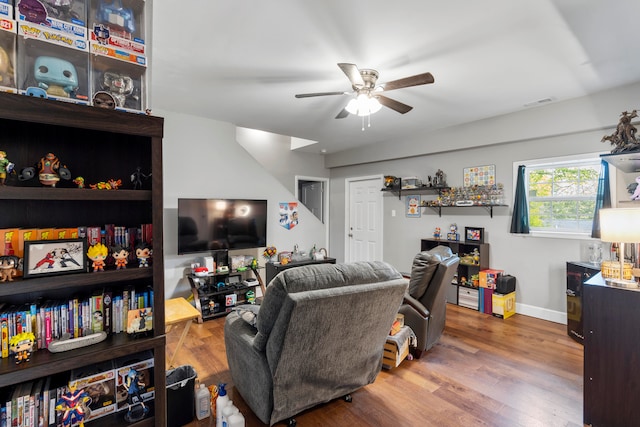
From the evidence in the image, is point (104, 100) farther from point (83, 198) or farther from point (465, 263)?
point (465, 263)

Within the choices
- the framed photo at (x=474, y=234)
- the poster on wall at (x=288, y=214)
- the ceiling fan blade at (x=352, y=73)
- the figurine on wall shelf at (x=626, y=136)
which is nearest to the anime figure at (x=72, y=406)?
the ceiling fan blade at (x=352, y=73)

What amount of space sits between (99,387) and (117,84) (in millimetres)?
1121

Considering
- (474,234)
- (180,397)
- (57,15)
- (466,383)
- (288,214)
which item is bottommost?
(466,383)

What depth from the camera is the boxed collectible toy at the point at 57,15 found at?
36.9 inches

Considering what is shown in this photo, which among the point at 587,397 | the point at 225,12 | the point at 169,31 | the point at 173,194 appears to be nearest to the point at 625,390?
the point at 587,397

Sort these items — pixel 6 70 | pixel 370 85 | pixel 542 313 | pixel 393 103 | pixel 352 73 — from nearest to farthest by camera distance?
1. pixel 6 70
2. pixel 352 73
3. pixel 370 85
4. pixel 393 103
5. pixel 542 313

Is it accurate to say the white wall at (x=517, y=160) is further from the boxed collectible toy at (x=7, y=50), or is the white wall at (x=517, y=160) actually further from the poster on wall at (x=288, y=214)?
the boxed collectible toy at (x=7, y=50)

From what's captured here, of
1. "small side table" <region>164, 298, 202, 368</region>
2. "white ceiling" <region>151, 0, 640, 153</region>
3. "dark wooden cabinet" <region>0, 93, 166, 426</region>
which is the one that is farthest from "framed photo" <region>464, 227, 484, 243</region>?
"dark wooden cabinet" <region>0, 93, 166, 426</region>

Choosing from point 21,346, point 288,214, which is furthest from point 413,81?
point 288,214

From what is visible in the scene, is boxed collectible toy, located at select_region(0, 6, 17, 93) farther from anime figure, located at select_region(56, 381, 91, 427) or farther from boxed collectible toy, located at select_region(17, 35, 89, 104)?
anime figure, located at select_region(56, 381, 91, 427)

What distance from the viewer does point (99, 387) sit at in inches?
44.1

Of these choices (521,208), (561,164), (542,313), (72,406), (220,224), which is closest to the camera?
(72,406)

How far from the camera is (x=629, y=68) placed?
2627 mm

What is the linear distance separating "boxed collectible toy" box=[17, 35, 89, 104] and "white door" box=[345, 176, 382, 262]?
16.7 feet
